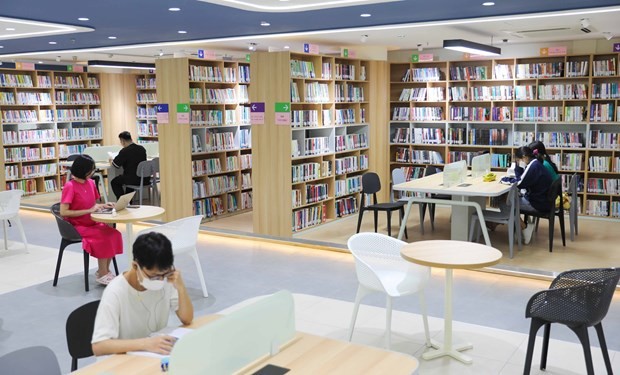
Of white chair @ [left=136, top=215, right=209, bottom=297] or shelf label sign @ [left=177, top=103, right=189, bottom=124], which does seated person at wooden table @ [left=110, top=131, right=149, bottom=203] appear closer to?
shelf label sign @ [left=177, top=103, right=189, bottom=124]

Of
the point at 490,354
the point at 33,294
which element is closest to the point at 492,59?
the point at 490,354

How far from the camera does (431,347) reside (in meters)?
4.61

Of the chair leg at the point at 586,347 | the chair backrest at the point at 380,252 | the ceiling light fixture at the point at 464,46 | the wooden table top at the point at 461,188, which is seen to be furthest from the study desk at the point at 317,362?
the ceiling light fixture at the point at 464,46

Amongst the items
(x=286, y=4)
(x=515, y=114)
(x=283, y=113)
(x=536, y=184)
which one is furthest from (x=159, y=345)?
(x=515, y=114)

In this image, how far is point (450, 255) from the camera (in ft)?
14.2

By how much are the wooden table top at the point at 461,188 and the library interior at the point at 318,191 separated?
0.06 m

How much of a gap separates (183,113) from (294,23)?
7.36ft

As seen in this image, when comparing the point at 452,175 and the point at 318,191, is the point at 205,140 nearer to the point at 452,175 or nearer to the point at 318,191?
the point at 318,191

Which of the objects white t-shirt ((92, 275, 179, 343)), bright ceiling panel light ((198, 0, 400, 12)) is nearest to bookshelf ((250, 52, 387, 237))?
bright ceiling panel light ((198, 0, 400, 12))

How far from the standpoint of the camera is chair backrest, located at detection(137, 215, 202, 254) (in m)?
5.55

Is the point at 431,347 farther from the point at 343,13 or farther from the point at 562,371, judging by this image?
the point at 343,13

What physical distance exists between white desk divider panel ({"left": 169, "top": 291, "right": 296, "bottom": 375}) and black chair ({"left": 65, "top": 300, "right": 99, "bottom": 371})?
0.92 m

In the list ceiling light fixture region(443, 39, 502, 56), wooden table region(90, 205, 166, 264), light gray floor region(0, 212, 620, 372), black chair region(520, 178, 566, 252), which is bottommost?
light gray floor region(0, 212, 620, 372)

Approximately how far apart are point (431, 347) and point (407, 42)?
21.2 ft
